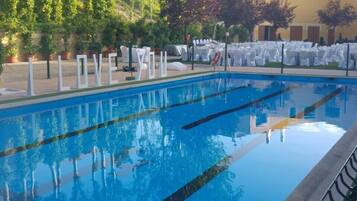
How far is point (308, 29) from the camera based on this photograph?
125ft

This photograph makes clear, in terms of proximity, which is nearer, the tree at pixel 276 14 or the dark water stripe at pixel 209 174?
the dark water stripe at pixel 209 174

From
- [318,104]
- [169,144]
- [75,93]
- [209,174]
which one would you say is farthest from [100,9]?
[209,174]

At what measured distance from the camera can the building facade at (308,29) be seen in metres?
37.0

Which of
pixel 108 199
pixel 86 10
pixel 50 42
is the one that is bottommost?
pixel 108 199

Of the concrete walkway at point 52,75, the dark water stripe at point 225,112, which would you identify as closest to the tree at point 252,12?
the concrete walkway at point 52,75

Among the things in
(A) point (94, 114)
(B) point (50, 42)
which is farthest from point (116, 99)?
(B) point (50, 42)

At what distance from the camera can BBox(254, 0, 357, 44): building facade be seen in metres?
37.0

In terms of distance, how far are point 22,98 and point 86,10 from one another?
57.6ft

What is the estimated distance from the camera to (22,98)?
33.2 feet

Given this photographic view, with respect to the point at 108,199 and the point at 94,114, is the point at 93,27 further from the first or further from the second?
the point at 108,199

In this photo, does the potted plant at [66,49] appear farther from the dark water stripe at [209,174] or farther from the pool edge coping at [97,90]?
the dark water stripe at [209,174]

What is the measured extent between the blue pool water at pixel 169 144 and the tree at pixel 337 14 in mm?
23363

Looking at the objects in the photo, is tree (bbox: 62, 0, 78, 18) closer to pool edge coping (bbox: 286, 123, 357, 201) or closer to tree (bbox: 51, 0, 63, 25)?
tree (bbox: 51, 0, 63, 25)

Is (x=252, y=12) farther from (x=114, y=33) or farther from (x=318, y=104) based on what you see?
(x=318, y=104)
